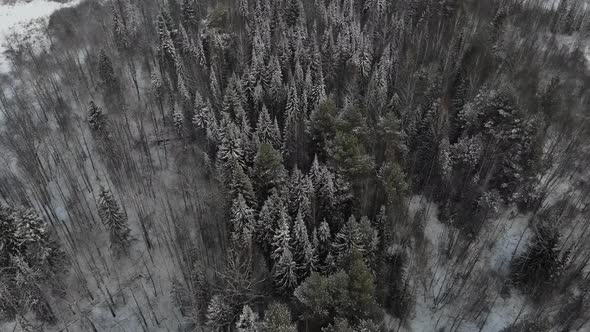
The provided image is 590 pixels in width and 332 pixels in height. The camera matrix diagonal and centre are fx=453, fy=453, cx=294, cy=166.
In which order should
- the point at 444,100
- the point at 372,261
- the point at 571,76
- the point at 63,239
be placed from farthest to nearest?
the point at 571,76 → the point at 444,100 → the point at 63,239 → the point at 372,261

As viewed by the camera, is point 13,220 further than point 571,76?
No

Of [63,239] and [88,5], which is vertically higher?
[88,5]

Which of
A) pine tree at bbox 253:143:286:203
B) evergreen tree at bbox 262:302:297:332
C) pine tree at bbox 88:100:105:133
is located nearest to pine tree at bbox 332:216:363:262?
evergreen tree at bbox 262:302:297:332

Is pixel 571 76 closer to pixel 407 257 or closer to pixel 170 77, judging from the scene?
pixel 407 257

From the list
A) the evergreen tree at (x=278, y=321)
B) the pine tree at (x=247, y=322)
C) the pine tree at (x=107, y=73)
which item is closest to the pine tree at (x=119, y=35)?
the pine tree at (x=107, y=73)

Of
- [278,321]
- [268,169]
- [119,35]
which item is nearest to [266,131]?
[268,169]

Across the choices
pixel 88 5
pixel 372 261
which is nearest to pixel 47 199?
pixel 372 261

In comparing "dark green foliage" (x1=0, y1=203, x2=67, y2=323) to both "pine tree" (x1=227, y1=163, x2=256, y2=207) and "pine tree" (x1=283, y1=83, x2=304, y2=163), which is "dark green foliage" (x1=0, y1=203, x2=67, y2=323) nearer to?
"pine tree" (x1=227, y1=163, x2=256, y2=207)
